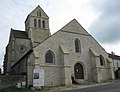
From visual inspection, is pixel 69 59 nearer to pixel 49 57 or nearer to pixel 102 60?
pixel 49 57

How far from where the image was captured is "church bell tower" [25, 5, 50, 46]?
4931 cm

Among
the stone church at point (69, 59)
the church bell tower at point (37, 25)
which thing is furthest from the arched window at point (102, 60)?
the church bell tower at point (37, 25)

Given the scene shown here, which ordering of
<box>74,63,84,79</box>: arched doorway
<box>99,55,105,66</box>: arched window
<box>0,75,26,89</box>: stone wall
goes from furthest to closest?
<box>99,55,105,66</box>: arched window, <box>74,63,84,79</box>: arched doorway, <box>0,75,26,89</box>: stone wall

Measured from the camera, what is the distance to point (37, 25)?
51.2 m

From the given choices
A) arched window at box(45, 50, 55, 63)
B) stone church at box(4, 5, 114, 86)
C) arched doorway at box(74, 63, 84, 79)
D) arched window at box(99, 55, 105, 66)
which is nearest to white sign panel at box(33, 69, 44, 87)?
stone church at box(4, 5, 114, 86)

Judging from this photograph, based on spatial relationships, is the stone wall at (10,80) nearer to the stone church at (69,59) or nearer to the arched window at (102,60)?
the stone church at (69,59)

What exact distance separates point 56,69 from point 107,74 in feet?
31.9

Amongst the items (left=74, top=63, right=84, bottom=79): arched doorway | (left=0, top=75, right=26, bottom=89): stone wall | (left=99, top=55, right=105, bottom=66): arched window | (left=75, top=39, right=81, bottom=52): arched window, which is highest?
(left=75, top=39, right=81, bottom=52): arched window

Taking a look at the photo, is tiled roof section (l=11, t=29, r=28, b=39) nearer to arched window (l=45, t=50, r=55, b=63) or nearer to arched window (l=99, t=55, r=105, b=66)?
arched window (l=45, t=50, r=55, b=63)

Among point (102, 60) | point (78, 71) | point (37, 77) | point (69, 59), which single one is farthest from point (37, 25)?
point (37, 77)

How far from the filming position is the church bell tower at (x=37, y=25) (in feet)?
162

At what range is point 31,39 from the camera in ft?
159

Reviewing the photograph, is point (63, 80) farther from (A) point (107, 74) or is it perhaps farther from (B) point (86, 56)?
(A) point (107, 74)

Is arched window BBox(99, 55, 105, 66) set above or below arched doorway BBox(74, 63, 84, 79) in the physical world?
above
